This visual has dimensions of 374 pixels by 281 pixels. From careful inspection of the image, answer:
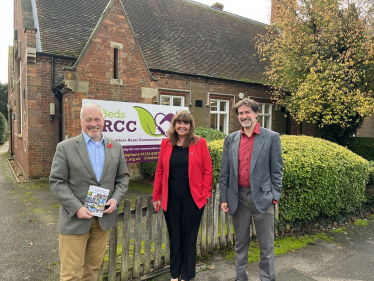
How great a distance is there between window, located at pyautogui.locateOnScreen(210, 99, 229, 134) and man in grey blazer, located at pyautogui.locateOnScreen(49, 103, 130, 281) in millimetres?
11585

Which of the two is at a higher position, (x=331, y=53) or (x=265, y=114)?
(x=331, y=53)

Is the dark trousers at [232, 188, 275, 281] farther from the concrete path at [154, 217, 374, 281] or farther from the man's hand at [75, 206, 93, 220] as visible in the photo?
the man's hand at [75, 206, 93, 220]

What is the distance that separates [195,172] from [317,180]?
3.02m

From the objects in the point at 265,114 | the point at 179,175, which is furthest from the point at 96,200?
the point at 265,114

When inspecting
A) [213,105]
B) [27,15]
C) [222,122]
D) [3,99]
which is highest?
[27,15]

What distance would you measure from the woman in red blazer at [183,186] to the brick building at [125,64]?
6.02 m

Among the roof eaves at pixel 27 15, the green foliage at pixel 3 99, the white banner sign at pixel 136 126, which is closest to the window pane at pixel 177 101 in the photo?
the white banner sign at pixel 136 126

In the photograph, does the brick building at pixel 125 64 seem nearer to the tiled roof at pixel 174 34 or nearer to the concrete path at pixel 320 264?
the tiled roof at pixel 174 34

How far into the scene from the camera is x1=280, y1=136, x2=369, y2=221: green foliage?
495 centimetres

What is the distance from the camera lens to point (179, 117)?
10.3 ft

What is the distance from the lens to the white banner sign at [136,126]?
758 cm

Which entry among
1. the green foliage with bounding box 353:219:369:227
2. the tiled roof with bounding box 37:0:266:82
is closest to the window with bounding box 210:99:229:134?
the tiled roof with bounding box 37:0:266:82

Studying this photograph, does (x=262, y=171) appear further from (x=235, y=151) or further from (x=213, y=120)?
(x=213, y=120)

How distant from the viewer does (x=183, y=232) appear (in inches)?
128
